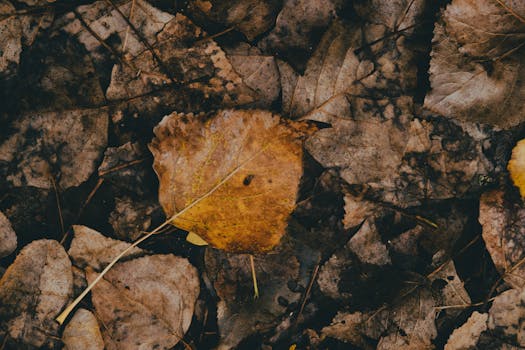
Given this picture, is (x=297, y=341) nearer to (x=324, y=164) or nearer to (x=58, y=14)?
(x=324, y=164)

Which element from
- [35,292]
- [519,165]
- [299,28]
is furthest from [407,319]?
[35,292]

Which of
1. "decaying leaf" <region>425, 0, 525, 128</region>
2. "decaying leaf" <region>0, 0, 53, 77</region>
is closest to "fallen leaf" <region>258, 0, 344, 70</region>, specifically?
"decaying leaf" <region>425, 0, 525, 128</region>

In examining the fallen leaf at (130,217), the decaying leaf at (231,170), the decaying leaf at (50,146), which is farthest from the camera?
the fallen leaf at (130,217)

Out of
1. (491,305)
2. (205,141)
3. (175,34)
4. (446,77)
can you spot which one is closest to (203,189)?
(205,141)

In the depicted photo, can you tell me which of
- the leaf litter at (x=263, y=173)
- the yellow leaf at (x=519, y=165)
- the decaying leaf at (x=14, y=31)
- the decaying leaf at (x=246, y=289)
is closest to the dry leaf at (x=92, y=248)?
the leaf litter at (x=263, y=173)

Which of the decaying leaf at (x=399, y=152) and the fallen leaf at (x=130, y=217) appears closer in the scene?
the decaying leaf at (x=399, y=152)

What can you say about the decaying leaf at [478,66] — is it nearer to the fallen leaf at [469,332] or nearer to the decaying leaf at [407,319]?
the decaying leaf at [407,319]

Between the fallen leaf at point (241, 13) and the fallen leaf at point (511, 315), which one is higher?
the fallen leaf at point (241, 13)
